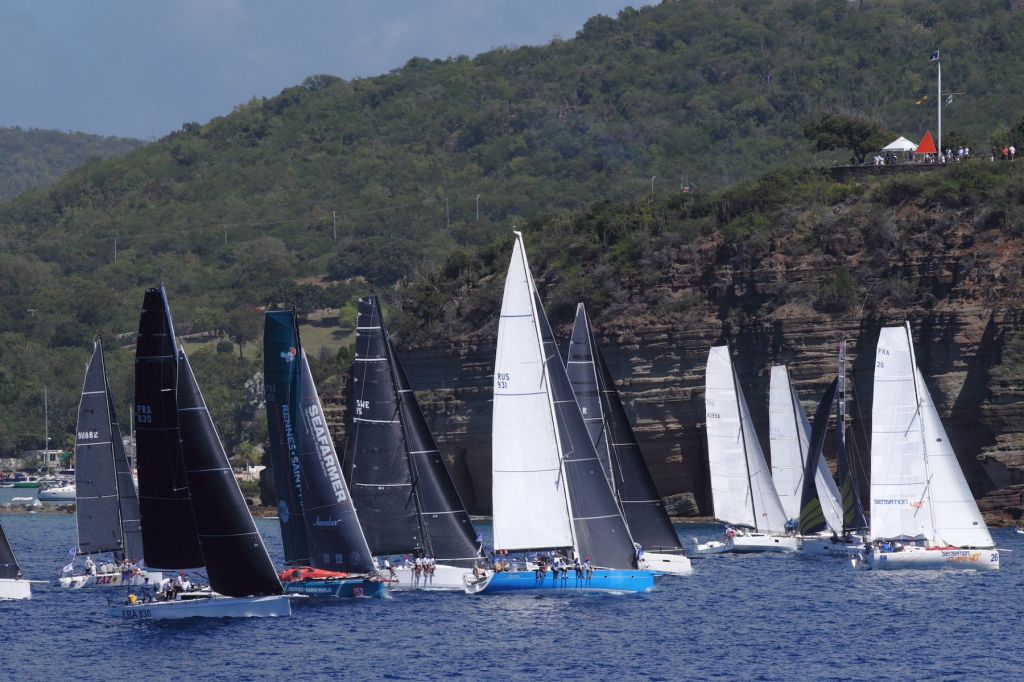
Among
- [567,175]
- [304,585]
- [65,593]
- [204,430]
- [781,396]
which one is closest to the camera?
[204,430]

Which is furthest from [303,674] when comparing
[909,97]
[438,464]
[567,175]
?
[567,175]

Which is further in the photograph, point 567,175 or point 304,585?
point 567,175

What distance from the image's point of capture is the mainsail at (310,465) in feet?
151

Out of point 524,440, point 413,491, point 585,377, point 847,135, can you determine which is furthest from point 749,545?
point 847,135

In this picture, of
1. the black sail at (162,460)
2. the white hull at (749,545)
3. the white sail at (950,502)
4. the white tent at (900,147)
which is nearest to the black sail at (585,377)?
the white hull at (749,545)

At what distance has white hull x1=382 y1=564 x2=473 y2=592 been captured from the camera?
4828 cm

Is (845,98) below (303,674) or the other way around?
the other way around

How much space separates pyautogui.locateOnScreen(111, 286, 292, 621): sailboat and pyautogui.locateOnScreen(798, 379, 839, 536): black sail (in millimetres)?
23476

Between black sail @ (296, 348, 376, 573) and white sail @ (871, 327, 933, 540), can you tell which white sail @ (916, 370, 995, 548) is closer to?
white sail @ (871, 327, 933, 540)

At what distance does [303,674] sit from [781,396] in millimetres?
32564

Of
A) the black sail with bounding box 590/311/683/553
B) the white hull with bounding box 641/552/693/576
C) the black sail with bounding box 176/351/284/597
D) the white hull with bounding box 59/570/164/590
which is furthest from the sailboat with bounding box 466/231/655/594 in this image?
the white hull with bounding box 59/570/164/590

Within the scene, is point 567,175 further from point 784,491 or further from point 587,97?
point 784,491

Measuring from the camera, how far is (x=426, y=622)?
44.0m

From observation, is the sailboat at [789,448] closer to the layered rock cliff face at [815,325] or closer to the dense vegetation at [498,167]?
the layered rock cliff face at [815,325]
